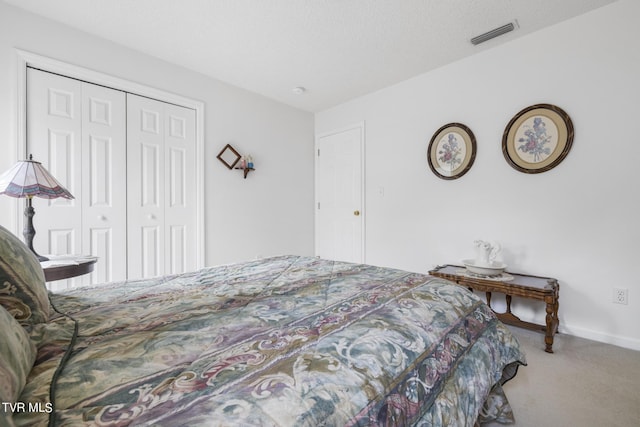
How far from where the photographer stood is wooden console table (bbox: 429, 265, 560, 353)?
6.68 feet

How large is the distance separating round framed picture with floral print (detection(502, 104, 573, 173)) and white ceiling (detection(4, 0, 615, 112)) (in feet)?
2.38

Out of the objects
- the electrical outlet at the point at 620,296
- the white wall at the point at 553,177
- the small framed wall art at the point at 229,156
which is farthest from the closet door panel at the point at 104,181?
the electrical outlet at the point at 620,296

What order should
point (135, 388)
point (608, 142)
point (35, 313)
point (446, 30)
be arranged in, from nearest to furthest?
point (135, 388)
point (35, 313)
point (608, 142)
point (446, 30)

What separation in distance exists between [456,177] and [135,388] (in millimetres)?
3045

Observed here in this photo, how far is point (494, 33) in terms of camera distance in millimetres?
2438

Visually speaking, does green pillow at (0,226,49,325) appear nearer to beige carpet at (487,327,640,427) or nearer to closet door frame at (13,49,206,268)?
beige carpet at (487,327,640,427)

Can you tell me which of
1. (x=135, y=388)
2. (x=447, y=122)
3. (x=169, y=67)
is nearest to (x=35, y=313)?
(x=135, y=388)

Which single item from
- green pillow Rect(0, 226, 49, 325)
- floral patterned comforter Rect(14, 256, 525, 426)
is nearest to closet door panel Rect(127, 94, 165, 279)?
floral patterned comforter Rect(14, 256, 525, 426)

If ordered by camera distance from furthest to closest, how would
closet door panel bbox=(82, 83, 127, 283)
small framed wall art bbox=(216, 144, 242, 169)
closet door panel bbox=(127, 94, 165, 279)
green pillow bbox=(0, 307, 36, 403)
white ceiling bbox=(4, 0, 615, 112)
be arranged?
small framed wall art bbox=(216, 144, 242, 169) < closet door panel bbox=(127, 94, 165, 279) < closet door panel bbox=(82, 83, 127, 283) < white ceiling bbox=(4, 0, 615, 112) < green pillow bbox=(0, 307, 36, 403)

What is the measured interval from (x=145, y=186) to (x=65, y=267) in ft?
4.05

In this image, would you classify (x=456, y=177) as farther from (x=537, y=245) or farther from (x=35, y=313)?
(x=35, y=313)

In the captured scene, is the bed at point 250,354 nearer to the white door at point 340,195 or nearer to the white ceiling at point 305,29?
the white ceiling at point 305,29

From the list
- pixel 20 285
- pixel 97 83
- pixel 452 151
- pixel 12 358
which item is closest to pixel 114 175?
pixel 97 83

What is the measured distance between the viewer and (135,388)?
530mm
